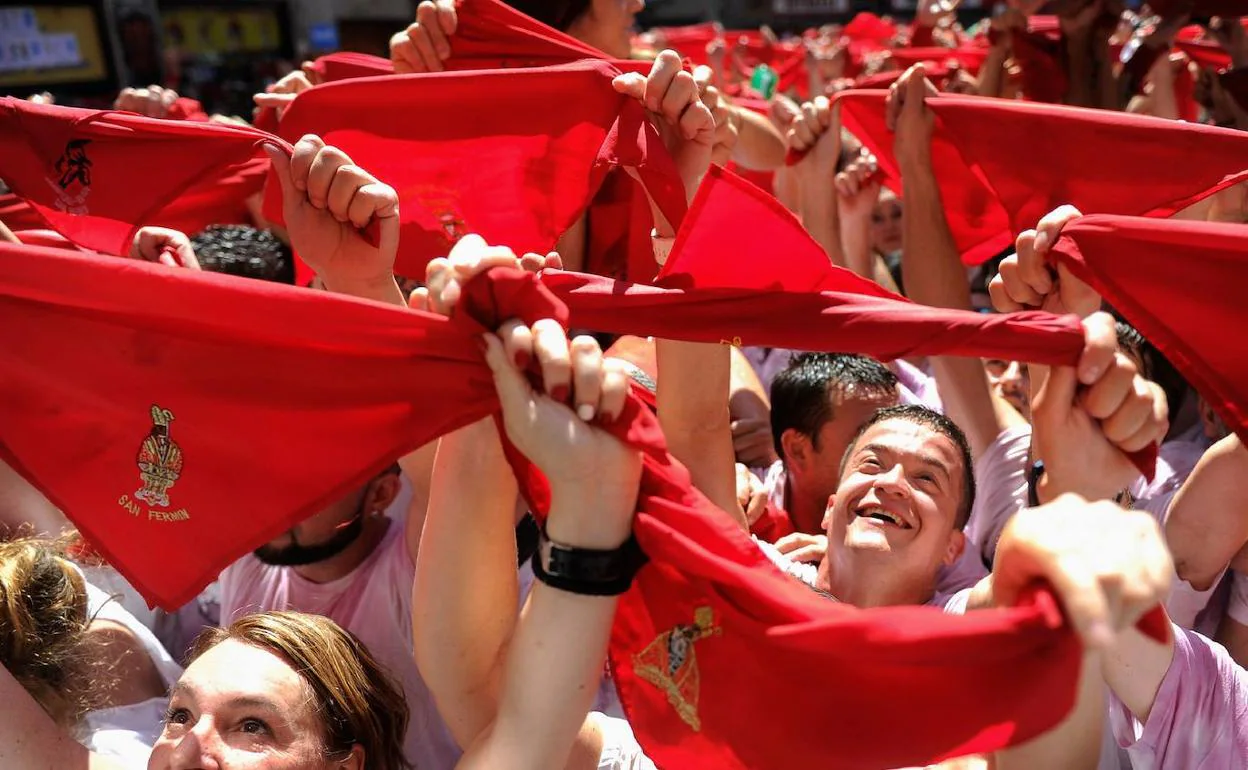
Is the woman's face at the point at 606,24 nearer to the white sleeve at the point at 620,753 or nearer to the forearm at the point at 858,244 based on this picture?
the forearm at the point at 858,244

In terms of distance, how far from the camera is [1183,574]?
1.93 metres

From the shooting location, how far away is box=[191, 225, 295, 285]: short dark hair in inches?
123

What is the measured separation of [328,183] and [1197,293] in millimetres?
1246

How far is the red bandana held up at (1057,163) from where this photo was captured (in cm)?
220

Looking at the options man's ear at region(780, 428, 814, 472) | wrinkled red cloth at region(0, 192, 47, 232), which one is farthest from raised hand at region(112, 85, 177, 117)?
man's ear at region(780, 428, 814, 472)

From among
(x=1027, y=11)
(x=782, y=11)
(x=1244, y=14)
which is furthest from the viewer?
(x=782, y=11)

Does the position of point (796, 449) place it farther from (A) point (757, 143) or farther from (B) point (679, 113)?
(A) point (757, 143)

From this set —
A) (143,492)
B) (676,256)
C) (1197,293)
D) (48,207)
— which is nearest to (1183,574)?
(1197,293)

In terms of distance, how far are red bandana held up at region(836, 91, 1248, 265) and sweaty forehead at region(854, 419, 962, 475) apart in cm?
58

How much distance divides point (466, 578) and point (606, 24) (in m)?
1.55

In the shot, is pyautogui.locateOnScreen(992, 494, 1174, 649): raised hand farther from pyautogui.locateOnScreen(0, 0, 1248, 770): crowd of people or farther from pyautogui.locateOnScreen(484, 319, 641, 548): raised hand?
pyautogui.locateOnScreen(484, 319, 641, 548): raised hand

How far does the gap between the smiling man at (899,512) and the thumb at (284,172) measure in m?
1.02

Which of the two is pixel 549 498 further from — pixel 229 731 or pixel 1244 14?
pixel 1244 14

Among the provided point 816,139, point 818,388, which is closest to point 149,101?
point 816,139
